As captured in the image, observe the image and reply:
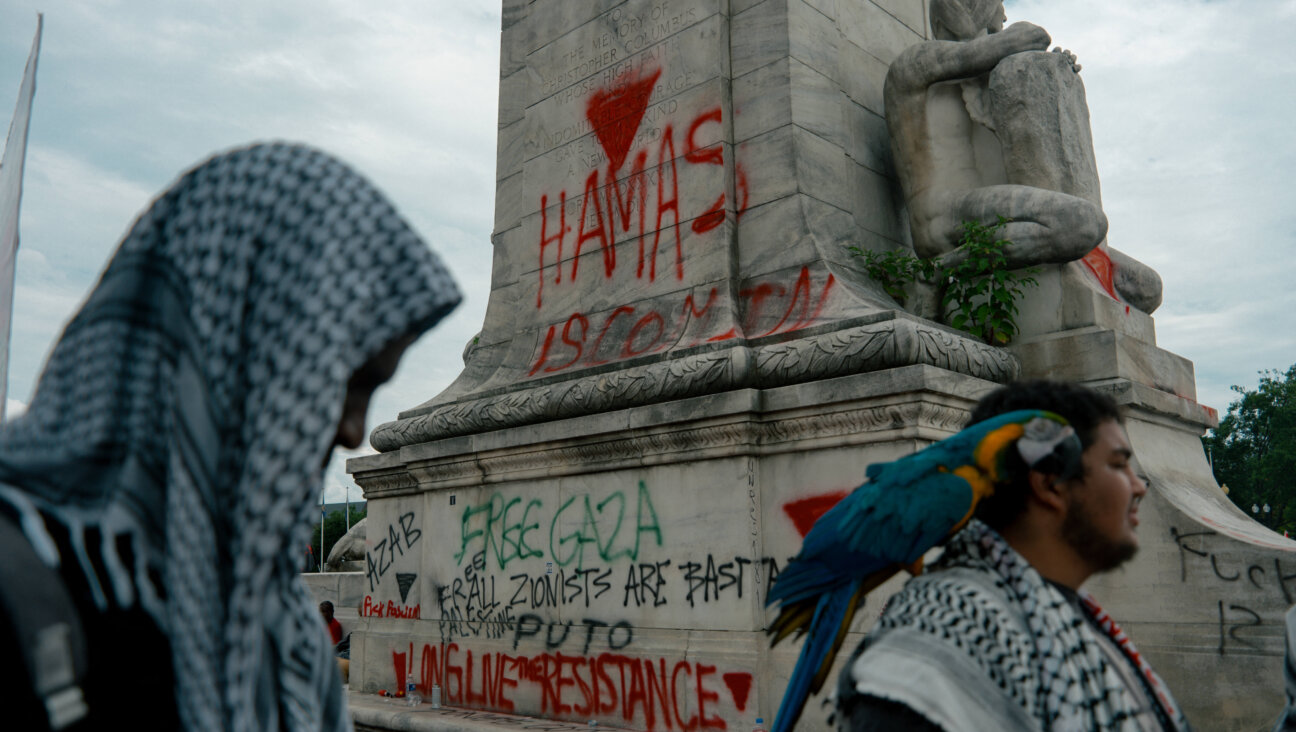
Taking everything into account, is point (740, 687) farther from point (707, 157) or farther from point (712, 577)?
point (707, 157)

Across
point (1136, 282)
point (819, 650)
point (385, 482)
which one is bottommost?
point (819, 650)

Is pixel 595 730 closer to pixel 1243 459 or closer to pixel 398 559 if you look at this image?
pixel 398 559

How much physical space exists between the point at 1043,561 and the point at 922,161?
5.84 meters

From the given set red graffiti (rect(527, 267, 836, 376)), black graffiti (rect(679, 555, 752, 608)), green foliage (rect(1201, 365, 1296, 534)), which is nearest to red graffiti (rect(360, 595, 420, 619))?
red graffiti (rect(527, 267, 836, 376))

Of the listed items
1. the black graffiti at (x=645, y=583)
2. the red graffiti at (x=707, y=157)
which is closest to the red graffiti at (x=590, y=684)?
the black graffiti at (x=645, y=583)

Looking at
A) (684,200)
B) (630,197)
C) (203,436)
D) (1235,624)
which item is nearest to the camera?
(203,436)

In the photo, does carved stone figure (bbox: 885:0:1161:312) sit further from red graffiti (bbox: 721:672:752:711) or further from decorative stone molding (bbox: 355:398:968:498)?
red graffiti (bbox: 721:672:752:711)

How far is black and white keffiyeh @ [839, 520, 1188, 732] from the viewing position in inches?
70.5

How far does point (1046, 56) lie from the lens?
7078 mm

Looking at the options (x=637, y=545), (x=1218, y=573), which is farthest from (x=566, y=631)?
(x=1218, y=573)

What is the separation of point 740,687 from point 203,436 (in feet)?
16.7

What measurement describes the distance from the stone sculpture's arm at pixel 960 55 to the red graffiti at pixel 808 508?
11.4 ft

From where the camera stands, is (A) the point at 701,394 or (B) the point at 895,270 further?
(B) the point at 895,270

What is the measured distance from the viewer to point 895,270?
7.05m
